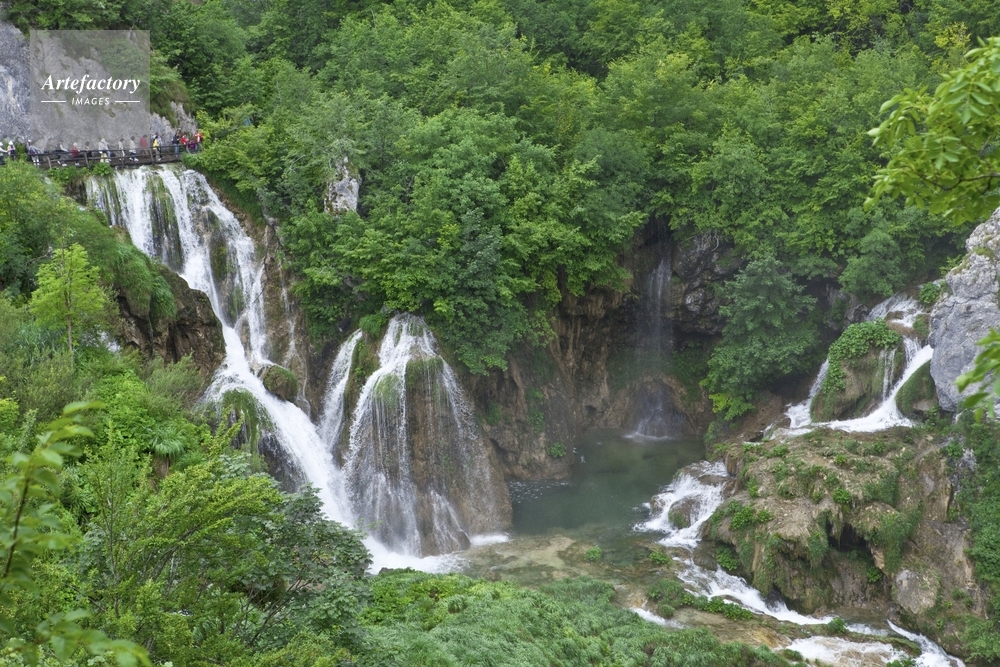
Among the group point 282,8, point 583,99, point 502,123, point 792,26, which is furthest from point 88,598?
point 792,26

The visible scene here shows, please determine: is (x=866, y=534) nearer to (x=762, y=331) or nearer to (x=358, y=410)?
(x=762, y=331)

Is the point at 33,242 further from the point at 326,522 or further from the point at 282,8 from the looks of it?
the point at 282,8

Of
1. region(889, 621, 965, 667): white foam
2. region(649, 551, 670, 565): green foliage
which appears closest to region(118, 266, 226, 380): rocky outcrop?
region(649, 551, 670, 565): green foliage

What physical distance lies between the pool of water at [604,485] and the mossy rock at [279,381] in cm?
690

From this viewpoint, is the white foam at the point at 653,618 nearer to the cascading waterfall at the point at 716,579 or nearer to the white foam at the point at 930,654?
the cascading waterfall at the point at 716,579

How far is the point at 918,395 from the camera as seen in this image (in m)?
19.6

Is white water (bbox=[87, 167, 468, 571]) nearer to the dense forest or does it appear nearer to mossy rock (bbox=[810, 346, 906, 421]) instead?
the dense forest

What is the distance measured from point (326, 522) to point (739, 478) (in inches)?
523

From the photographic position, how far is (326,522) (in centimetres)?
941

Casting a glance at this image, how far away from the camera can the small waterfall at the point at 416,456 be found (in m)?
20.8

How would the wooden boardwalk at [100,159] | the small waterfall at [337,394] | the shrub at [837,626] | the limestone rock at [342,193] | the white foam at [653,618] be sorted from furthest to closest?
the limestone rock at [342,193] → the wooden boardwalk at [100,159] → the small waterfall at [337,394] → the white foam at [653,618] → the shrub at [837,626]

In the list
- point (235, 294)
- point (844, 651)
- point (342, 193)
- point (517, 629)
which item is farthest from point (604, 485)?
point (235, 294)

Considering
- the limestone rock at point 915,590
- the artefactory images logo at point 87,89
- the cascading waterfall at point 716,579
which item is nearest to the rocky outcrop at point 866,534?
the limestone rock at point 915,590

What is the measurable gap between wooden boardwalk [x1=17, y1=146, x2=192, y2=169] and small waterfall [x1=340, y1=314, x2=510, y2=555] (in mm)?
9050
